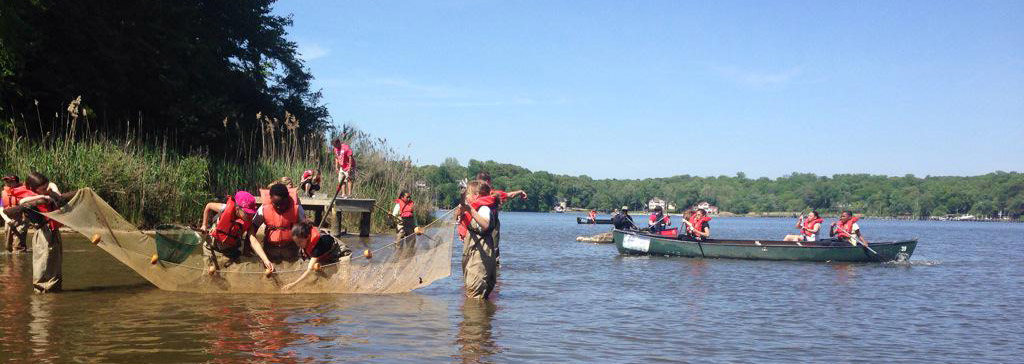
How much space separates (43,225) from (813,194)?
18047 cm

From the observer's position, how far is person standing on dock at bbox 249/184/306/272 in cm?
1073

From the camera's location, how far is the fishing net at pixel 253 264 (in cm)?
1089

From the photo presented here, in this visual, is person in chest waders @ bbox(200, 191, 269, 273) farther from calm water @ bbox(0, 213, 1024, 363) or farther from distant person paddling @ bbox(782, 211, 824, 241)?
distant person paddling @ bbox(782, 211, 824, 241)

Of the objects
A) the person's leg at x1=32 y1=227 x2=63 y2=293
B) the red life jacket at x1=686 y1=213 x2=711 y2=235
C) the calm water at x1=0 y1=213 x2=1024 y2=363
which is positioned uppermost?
the red life jacket at x1=686 y1=213 x2=711 y2=235

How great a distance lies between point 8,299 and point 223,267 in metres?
2.47

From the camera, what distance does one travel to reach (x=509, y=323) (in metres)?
10.5

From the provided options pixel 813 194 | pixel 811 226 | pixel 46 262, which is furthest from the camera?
pixel 813 194

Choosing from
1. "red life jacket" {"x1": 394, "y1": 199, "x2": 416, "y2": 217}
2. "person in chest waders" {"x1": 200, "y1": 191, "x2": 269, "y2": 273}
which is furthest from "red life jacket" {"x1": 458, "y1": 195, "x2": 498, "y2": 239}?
"red life jacket" {"x1": 394, "y1": 199, "x2": 416, "y2": 217}

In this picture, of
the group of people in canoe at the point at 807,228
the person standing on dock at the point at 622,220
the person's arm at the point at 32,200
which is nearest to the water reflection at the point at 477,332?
the person's arm at the point at 32,200

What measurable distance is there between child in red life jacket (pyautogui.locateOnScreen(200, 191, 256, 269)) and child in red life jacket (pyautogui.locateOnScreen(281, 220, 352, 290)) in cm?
81

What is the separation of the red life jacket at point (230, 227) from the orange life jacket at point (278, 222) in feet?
1.10

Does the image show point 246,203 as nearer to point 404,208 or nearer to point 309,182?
point 309,182

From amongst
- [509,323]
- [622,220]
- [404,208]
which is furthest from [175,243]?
[622,220]

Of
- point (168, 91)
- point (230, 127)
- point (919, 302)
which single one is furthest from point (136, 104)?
point (919, 302)
